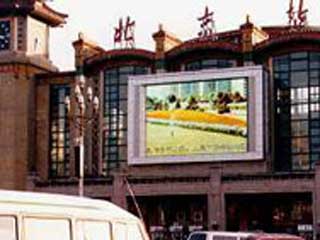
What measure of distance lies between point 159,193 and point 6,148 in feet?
42.0

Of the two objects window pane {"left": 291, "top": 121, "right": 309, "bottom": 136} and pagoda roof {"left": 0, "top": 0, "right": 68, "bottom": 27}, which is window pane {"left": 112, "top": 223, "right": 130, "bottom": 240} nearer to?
window pane {"left": 291, "top": 121, "right": 309, "bottom": 136}

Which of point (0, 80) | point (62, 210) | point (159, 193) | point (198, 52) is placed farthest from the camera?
point (0, 80)

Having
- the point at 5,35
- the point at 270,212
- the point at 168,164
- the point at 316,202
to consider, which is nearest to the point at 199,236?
the point at 316,202

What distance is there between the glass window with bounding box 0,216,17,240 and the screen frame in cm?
4703

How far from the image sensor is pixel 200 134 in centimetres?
5562

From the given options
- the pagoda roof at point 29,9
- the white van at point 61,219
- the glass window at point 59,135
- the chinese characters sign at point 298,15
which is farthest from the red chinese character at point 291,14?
the white van at point 61,219

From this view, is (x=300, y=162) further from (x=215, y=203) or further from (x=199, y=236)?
(x=199, y=236)

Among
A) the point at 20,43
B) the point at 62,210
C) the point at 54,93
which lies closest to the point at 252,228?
the point at 54,93

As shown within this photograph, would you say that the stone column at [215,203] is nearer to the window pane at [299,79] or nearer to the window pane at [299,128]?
the window pane at [299,128]

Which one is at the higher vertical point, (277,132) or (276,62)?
(276,62)

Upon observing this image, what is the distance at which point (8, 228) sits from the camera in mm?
7086

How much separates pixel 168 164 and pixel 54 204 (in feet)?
160

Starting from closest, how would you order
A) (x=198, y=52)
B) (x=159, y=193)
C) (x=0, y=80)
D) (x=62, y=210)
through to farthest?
(x=62, y=210)
(x=159, y=193)
(x=198, y=52)
(x=0, y=80)

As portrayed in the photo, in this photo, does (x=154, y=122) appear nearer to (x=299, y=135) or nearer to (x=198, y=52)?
(x=198, y=52)
